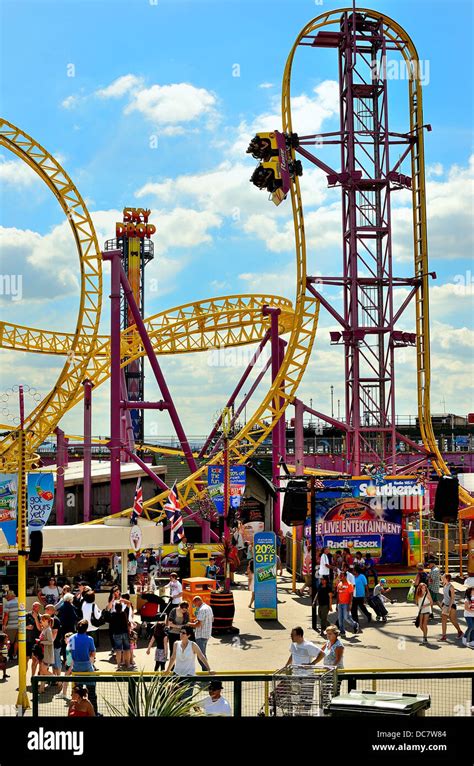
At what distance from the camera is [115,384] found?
3278 cm

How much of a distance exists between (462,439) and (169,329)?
46.4 meters

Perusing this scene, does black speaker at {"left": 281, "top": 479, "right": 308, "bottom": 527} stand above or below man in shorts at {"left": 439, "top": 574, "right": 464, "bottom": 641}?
above

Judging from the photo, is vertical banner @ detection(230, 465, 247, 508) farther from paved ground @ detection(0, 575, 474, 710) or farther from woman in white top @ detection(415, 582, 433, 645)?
woman in white top @ detection(415, 582, 433, 645)

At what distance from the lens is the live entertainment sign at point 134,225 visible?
76.6 meters

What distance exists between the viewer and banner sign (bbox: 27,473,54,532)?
49.8ft

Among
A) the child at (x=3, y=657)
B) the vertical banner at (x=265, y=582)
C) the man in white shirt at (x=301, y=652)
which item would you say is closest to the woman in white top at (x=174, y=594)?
the vertical banner at (x=265, y=582)

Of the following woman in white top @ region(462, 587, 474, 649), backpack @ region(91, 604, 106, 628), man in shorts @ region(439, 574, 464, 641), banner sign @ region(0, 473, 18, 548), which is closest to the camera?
banner sign @ region(0, 473, 18, 548)

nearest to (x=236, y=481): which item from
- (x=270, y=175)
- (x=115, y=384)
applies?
(x=115, y=384)

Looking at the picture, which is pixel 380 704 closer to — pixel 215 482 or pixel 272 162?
pixel 215 482

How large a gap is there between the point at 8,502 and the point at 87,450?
727 inches

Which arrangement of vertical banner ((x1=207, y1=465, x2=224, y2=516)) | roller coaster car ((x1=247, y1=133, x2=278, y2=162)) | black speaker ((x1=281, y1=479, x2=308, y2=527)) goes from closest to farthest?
1. black speaker ((x1=281, y1=479, x2=308, y2=527))
2. vertical banner ((x1=207, y1=465, x2=224, y2=516))
3. roller coaster car ((x1=247, y1=133, x2=278, y2=162))

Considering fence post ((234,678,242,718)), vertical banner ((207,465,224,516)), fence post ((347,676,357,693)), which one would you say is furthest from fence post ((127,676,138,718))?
vertical banner ((207,465,224,516))

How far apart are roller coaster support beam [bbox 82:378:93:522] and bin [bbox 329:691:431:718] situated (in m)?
24.7

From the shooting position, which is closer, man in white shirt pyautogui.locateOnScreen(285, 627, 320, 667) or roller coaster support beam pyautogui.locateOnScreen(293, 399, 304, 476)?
man in white shirt pyautogui.locateOnScreen(285, 627, 320, 667)
